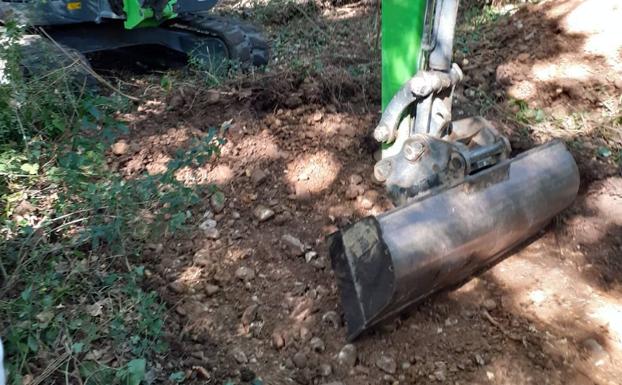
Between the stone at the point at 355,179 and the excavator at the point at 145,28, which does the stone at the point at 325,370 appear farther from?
the excavator at the point at 145,28

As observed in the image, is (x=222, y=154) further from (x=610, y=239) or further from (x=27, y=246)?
(x=610, y=239)

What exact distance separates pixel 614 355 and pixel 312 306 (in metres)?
1.16

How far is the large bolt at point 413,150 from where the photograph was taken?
252 cm

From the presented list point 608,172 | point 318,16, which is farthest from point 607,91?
point 318,16

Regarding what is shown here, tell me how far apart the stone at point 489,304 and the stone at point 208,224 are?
4.16ft

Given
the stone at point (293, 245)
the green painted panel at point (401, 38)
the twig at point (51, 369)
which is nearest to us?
the twig at point (51, 369)

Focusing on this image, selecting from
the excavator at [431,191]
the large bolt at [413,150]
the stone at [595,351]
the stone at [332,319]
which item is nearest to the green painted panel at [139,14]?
the excavator at [431,191]

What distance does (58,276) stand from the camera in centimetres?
260

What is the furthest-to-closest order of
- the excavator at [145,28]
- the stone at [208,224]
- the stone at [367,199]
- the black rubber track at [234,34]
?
the black rubber track at [234,34]
the excavator at [145,28]
the stone at [367,199]
the stone at [208,224]

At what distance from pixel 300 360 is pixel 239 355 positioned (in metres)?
0.23

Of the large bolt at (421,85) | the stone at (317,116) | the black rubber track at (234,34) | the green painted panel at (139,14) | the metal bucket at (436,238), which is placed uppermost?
the large bolt at (421,85)

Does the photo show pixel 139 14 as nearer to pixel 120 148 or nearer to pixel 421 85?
pixel 120 148

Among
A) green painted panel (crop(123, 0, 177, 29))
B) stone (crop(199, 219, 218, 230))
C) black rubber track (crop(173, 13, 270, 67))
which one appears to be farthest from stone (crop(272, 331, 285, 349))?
green painted panel (crop(123, 0, 177, 29))

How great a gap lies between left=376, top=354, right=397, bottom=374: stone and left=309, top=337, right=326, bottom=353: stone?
0.71ft
